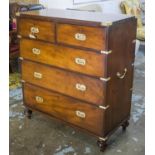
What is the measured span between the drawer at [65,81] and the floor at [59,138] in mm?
423

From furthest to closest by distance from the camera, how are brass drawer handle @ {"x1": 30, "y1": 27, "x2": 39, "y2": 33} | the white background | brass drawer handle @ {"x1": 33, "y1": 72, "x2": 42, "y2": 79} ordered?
brass drawer handle @ {"x1": 33, "y1": 72, "x2": 42, "y2": 79}
brass drawer handle @ {"x1": 30, "y1": 27, "x2": 39, "y2": 33}
the white background

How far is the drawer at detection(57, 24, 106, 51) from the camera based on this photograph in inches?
70.9

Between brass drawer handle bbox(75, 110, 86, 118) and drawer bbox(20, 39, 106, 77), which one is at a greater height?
drawer bbox(20, 39, 106, 77)

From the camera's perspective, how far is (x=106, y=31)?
176cm

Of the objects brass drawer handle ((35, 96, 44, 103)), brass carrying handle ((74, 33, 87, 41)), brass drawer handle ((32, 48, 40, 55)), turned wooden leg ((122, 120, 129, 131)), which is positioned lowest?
turned wooden leg ((122, 120, 129, 131))

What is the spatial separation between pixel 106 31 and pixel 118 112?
0.76 meters

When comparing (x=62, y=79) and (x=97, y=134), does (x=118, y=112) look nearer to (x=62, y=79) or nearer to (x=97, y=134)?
(x=97, y=134)

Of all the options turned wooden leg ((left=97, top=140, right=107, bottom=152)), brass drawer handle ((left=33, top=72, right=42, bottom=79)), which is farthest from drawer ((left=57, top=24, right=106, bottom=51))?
turned wooden leg ((left=97, top=140, right=107, bottom=152))

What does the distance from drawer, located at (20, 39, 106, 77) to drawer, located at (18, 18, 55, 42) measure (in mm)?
54

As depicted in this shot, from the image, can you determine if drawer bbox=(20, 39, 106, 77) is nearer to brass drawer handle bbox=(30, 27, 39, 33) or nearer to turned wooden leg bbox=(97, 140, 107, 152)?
brass drawer handle bbox=(30, 27, 39, 33)
